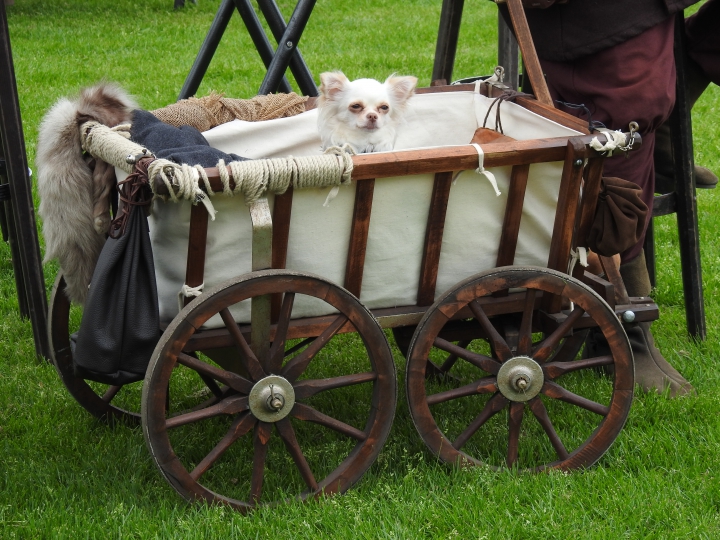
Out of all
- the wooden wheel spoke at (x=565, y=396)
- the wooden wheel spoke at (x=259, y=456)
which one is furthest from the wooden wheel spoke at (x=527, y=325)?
the wooden wheel spoke at (x=259, y=456)

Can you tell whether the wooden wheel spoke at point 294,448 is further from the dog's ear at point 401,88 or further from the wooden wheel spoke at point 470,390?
the dog's ear at point 401,88

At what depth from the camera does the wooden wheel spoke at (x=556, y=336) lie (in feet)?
8.39

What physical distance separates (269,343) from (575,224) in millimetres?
985

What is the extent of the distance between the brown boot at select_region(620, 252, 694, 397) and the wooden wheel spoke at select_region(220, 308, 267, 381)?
1.56 m

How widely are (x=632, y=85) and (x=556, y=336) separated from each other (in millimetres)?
982

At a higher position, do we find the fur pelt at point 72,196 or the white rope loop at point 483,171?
the white rope loop at point 483,171

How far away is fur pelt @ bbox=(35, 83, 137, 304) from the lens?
8.30 feet

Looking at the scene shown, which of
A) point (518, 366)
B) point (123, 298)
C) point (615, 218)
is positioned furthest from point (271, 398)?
point (615, 218)

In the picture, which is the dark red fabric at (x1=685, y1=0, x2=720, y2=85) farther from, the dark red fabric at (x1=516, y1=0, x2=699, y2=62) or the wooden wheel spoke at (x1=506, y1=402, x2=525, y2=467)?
the wooden wheel spoke at (x1=506, y1=402, x2=525, y2=467)

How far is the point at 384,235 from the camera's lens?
248cm

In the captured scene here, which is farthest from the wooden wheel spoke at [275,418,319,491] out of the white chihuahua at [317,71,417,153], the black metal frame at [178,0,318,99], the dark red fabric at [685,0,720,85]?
the dark red fabric at [685,0,720,85]

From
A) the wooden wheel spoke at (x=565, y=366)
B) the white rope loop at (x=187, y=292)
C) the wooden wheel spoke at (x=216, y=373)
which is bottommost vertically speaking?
the wooden wheel spoke at (x=565, y=366)

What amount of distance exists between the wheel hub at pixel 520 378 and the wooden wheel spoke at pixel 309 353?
510mm

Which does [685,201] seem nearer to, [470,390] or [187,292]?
[470,390]
